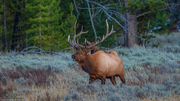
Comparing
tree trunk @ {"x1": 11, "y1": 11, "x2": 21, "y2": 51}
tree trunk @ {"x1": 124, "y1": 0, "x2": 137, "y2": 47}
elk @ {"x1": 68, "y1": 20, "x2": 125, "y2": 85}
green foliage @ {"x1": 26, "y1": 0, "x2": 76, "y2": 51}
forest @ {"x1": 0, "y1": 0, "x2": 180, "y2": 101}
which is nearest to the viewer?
forest @ {"x1": 0, "y1": 0, "x2": 180, "y2": 101}

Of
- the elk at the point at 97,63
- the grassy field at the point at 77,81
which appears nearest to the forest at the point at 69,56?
the grassy field at the point at 77,81

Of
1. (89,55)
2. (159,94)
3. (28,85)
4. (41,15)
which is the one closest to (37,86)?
(28,85)

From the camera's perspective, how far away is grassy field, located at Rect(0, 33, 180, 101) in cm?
979

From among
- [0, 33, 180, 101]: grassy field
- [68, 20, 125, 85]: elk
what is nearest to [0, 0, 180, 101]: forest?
[0, 33, 180, 101]: grassy field

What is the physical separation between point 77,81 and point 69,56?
6.12 meters

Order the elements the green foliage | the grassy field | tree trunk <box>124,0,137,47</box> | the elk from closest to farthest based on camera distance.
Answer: the grassy field < the elk < tree trunk <box>124,0,137,47</box> < the green foliage

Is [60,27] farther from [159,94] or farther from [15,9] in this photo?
[159,94]

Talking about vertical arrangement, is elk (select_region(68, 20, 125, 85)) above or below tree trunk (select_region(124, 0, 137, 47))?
above

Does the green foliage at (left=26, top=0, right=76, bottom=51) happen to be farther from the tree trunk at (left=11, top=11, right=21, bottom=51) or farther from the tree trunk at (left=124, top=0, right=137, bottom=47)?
the tree trunk at (left=124, top=0, right=137, bottom=47)

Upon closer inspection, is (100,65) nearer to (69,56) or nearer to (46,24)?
(69,56)

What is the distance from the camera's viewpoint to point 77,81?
→ 12000 mm

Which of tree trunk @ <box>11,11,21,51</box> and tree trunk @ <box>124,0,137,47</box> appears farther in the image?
tree trunk @ <box>11,11,21,51</box>

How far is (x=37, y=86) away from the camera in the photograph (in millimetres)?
11383

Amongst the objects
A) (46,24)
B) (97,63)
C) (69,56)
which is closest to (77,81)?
(97,63)
